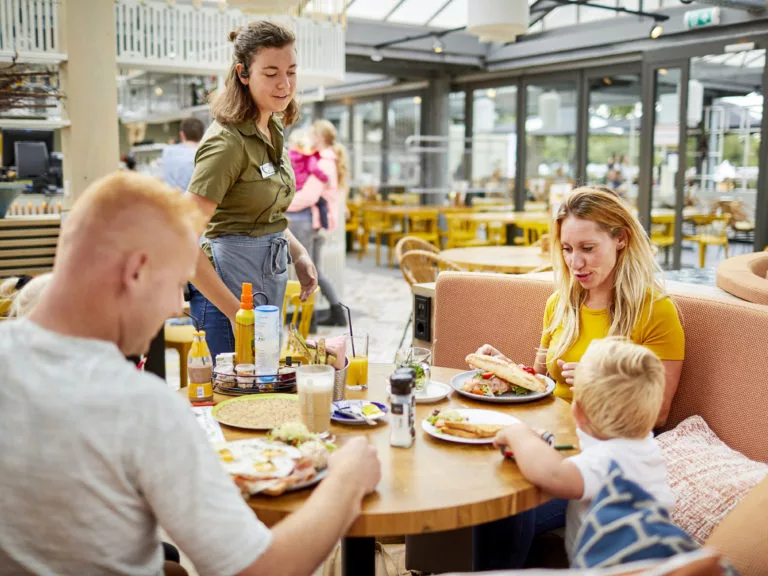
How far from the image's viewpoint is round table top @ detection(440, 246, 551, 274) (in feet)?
16.1

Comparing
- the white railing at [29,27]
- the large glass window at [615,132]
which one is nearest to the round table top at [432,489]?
the white railing at [29,27]

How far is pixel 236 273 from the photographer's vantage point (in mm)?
2562

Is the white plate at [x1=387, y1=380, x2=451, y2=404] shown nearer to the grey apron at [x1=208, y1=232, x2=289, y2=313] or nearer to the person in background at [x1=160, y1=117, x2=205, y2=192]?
the grey apron at [x1=208, y1=232, x2=289, y2=313]

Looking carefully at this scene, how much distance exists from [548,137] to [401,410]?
10.8 meters

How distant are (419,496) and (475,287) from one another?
1.62 metres

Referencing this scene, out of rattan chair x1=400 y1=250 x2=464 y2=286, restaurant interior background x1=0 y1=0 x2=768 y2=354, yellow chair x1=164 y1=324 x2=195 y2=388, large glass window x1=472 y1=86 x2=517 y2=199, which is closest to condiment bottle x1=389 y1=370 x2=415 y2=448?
restaurant interior background x1=0 y1=0 x2=768 y2=354

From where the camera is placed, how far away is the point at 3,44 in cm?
491

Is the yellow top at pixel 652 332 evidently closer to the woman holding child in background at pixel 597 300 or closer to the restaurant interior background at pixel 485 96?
the woman holding child in background at pixel 597 300

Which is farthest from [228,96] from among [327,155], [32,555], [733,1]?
[733,1]

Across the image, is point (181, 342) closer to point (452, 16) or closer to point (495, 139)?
point (452, 16)

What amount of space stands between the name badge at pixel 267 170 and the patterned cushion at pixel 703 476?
145 centimetres

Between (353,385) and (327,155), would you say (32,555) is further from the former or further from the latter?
(327,155)

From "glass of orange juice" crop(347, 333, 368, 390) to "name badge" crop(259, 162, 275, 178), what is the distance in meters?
0.72

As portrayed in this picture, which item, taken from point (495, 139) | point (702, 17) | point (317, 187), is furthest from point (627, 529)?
point (495, 139)
